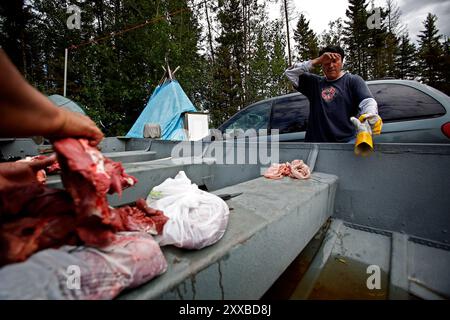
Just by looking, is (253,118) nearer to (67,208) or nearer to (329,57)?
(329,57)

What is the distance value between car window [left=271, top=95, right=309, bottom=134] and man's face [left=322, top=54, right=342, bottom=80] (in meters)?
Answer: 1.17

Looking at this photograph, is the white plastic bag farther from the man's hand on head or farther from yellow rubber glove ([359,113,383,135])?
the man's hand on head

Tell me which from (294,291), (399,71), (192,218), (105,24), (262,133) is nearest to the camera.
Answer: (192,218)

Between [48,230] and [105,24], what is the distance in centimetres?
1668

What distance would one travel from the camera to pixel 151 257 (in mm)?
879

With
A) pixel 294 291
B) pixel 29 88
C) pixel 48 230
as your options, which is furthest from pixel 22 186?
pixel 294 291

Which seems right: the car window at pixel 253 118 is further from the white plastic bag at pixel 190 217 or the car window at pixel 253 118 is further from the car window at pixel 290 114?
the white plastic bag at pixel 190 217

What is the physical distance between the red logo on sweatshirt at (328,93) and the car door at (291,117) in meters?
1.12

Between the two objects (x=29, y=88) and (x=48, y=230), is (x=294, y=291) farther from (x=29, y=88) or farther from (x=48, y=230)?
(x=29, y=88)

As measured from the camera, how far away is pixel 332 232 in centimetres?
237

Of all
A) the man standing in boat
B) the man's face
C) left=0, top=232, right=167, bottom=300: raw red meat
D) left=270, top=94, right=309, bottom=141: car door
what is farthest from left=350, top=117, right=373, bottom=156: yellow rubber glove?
left=0, top=232, right=167, bottom=300: raw red meat

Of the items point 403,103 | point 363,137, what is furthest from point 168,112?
point 363,137

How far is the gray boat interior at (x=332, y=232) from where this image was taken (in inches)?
42.6

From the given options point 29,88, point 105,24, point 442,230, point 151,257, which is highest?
point 105,24
